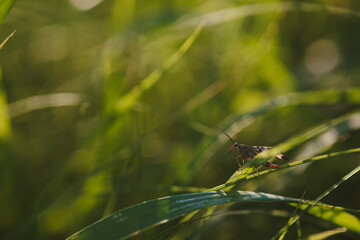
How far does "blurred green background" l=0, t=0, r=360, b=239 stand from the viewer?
189cm

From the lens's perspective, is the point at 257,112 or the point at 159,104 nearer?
the point at 257,112

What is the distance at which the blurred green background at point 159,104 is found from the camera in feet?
6.19

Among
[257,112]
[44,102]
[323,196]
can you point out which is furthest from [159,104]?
[323,196]

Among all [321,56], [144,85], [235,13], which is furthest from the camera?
[321,56]

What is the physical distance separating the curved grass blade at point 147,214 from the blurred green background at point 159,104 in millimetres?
362

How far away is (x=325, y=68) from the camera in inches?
116

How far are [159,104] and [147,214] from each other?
123cm

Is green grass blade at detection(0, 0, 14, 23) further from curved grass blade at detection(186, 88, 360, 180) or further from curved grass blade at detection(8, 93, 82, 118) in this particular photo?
curved grass blade at detection(186, 88, 360, 180)

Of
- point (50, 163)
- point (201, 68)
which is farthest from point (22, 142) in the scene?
point (201, 68)

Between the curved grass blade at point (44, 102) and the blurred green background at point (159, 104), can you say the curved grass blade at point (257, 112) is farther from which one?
the curved grass blade at point (44, 102)

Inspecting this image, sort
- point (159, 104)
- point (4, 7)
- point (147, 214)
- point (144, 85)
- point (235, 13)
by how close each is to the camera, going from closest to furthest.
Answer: point (147, 214)
point (4, 7)
point (144, 85)
point (159, 104)
point (235, 13)

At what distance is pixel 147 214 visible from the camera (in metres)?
1.06

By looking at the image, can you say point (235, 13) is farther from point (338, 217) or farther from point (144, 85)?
point (338, 217)

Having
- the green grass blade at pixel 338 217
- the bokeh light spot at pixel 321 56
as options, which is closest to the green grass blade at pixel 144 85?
the green grass blade at pixel 338 217
